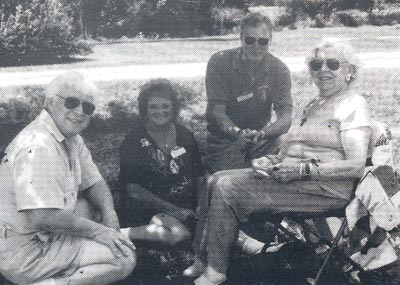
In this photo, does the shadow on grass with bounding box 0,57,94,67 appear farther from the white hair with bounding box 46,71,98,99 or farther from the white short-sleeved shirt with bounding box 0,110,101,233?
the white short-sleeved shirt with bounding box 0,110,101,233

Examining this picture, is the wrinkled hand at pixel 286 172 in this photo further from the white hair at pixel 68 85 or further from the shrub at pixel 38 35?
the shrub at pixel 38 35

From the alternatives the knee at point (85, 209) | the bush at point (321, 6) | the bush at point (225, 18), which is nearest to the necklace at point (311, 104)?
the knee at point (85, 209)

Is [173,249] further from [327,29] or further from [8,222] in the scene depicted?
[327,29]

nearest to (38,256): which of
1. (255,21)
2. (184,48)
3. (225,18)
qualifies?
(255,21)

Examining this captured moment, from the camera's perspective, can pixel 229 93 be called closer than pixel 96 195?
No

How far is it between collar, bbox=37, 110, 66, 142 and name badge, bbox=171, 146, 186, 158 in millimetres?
1144

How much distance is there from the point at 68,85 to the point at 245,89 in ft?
6.62

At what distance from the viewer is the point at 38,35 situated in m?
14.0

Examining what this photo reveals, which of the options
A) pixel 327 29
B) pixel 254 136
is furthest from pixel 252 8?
pixel 327 29

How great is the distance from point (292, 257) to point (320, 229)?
335 mm

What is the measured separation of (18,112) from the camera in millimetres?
8570

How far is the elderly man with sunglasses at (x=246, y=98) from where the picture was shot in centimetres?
509

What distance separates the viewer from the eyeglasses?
13.1ft

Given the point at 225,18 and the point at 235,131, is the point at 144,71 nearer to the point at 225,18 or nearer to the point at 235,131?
the point at 225,18
